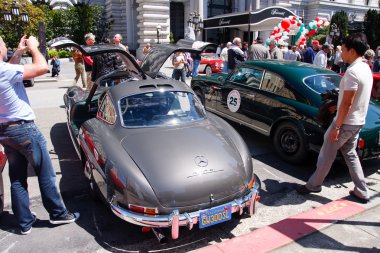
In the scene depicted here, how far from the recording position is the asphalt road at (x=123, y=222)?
305 centimetres

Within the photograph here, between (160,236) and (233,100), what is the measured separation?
375cm

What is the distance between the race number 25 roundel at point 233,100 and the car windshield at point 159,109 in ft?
6.89

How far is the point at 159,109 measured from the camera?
3795mm

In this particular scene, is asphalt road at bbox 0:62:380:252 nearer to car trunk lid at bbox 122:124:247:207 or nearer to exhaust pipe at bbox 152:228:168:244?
exhaust pipe at bbox 152:228:168:244

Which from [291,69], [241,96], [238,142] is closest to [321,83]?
[291,69]

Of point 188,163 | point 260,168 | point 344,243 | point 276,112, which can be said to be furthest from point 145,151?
point 276,112

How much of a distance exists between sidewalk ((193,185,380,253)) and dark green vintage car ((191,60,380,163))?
1.02 metres

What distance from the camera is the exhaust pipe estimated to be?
9.50 ft

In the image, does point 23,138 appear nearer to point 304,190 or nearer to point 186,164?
point 186,164

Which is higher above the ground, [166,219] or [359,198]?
[166,219]

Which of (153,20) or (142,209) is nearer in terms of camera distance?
(142,209)

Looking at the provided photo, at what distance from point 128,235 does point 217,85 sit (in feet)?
13.8

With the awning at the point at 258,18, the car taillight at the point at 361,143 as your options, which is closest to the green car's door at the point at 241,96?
the car taillight at the point at 361,143

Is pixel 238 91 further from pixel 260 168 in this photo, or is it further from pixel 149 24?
pixel 149 24
